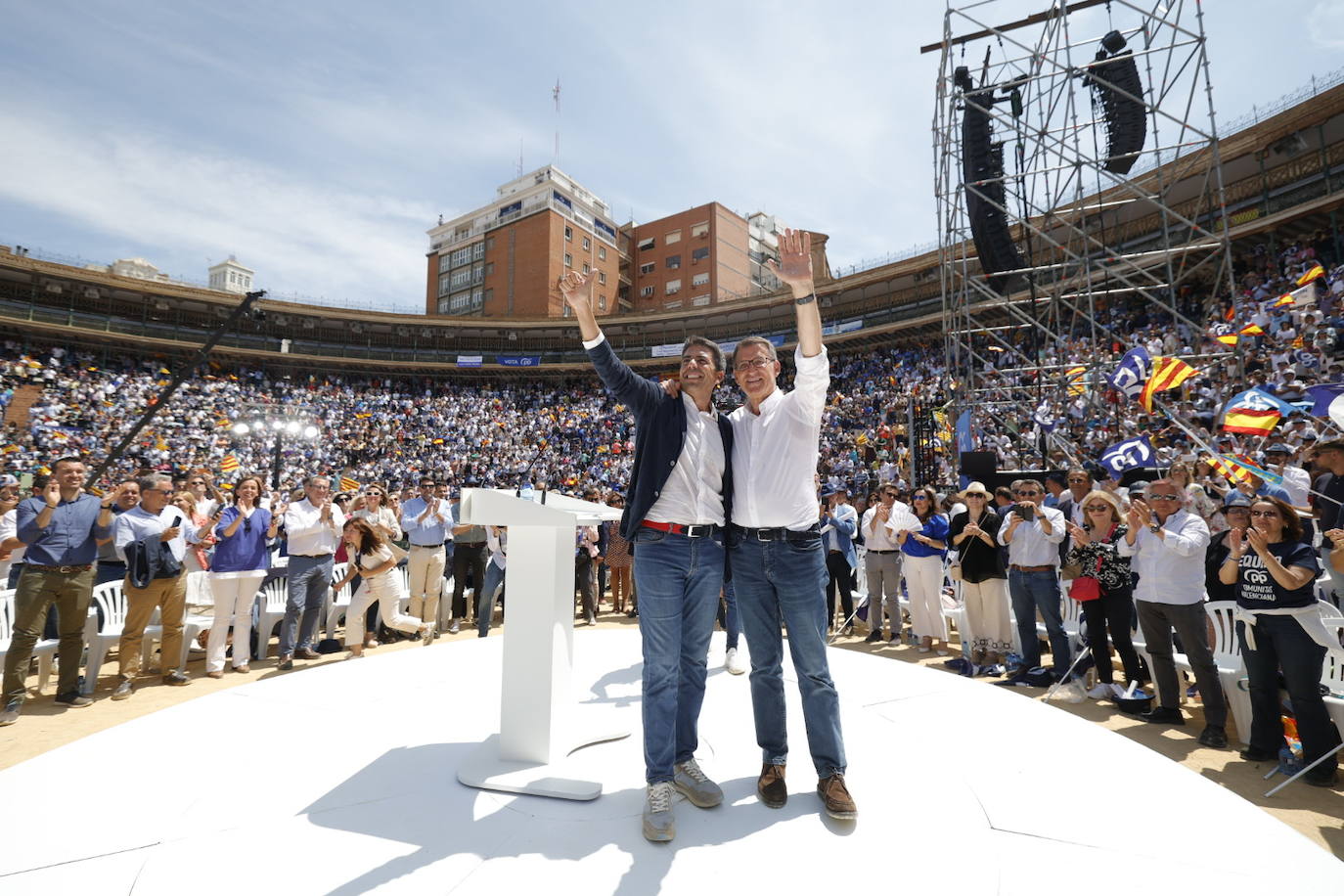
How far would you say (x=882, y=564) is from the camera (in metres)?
7.43

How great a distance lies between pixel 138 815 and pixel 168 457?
86.1 ft

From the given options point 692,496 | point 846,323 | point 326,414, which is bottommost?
point 692,496

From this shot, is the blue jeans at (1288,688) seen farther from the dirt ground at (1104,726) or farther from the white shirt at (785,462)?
the white shirt at (785,462)

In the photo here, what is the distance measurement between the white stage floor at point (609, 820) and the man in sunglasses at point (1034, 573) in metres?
2.70

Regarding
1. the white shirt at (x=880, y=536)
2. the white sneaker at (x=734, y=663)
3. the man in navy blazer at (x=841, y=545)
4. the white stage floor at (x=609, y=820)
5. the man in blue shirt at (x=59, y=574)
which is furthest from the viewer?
the man in navy blazer at (x=841, y=545)

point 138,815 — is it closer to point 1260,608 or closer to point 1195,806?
point 1195,806

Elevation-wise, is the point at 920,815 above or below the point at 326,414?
below

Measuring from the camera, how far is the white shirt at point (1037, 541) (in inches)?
211

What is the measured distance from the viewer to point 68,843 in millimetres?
1907

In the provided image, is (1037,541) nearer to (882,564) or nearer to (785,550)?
(882,564)

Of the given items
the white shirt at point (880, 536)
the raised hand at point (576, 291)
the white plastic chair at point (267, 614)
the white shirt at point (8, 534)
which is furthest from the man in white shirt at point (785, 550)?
the white shirt at point (8, 534)

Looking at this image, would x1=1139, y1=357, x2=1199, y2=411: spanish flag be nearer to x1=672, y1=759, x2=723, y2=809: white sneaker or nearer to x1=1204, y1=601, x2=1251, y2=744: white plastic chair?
x1=1204, y1=601, x2=1251, y2=744: white plastic chair

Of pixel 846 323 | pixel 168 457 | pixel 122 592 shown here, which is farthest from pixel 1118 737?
pixel 168 457

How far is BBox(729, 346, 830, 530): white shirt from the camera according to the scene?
228 cm
